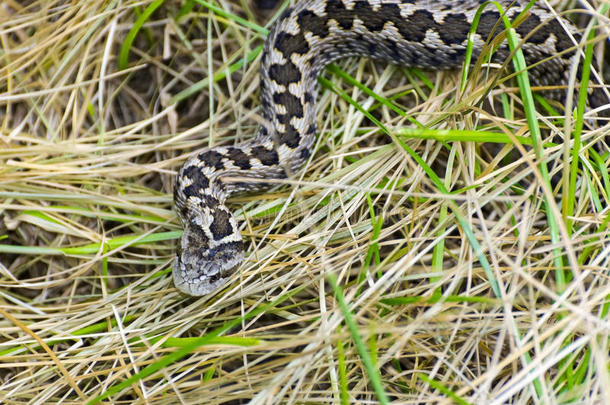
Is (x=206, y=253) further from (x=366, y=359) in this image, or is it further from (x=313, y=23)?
A: (x=313, y=23)

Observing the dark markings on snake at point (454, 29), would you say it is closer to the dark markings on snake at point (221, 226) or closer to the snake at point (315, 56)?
the snake at point (315, 56)

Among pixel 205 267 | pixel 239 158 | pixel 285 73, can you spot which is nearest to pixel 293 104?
pixel 285 73

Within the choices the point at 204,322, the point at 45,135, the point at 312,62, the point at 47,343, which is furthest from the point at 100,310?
the point at 312,62

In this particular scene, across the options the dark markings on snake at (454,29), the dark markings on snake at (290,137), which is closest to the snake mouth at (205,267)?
the dark markings on snake at (290,137)

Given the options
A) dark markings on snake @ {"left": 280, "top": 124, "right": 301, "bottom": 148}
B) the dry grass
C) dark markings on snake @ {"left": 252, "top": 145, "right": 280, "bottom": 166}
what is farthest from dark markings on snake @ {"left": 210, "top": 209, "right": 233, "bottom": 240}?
dark markings on snake @ {"left": 280, "top": 124, "right": 301, "bottom": 148}

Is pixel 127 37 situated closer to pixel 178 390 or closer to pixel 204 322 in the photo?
pixel 204 322
